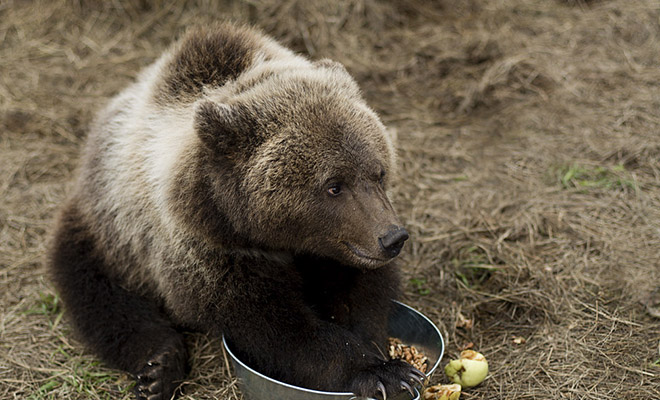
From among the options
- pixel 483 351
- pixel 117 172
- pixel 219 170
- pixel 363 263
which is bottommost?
pixel 483 351

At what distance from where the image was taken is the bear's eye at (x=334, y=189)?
374 cm

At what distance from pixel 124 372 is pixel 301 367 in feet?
5.27

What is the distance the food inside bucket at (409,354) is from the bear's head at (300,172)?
34.1 inches

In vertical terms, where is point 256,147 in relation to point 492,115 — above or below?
above

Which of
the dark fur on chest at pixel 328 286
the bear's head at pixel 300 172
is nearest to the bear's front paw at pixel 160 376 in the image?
the dark fur on chest at pixel 328 286

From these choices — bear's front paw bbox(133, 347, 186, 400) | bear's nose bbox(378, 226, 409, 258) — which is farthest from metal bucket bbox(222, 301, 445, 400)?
bear's nose bbox(378, 226, 409, 258)

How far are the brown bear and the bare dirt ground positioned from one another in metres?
0.49

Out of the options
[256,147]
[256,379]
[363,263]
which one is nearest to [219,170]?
[256,147]

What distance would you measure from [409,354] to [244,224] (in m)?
1.44

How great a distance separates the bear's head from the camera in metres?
3.69

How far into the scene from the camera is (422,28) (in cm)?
925

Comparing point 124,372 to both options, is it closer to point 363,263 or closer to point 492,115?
point 363,263

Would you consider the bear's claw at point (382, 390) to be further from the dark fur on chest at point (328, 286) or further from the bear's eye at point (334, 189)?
the bear's eye at point (334, 189)

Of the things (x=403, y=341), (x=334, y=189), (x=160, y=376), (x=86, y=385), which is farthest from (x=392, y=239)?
(x=86, y=385)
